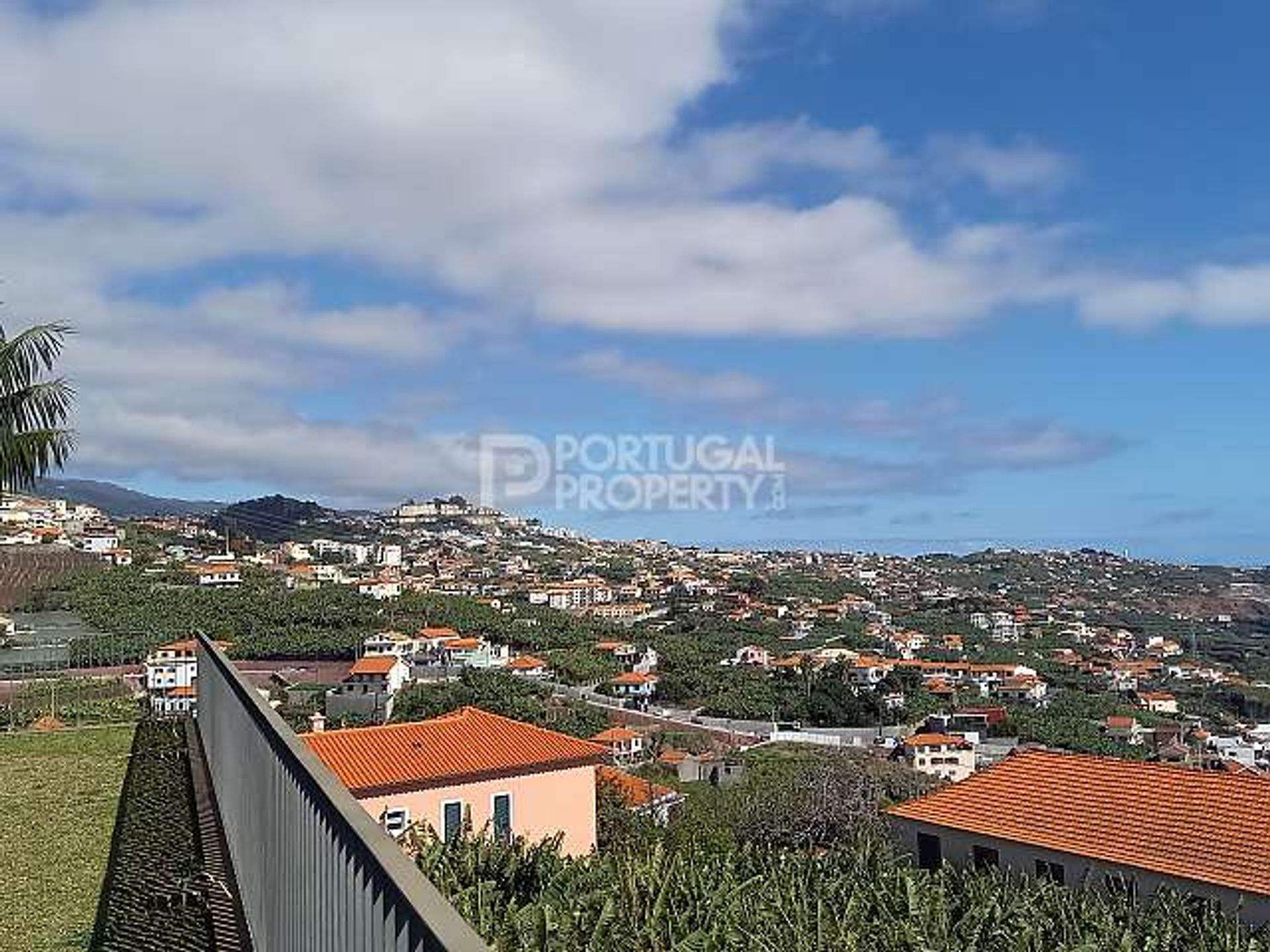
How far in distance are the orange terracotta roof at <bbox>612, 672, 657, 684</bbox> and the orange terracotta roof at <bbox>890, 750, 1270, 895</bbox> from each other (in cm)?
3888

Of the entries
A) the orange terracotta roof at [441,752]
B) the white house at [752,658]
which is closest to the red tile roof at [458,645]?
the white house at [752,658]

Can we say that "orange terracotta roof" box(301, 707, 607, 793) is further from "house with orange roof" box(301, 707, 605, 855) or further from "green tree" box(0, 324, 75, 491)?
"green tree" box(0, 324, 75, 491)

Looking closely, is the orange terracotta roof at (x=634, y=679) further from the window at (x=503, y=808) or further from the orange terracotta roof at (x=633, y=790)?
the window at (x=503, y=808)

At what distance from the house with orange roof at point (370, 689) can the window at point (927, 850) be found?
2010 cm

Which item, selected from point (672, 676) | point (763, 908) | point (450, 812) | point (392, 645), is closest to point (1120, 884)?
point (450, 812)

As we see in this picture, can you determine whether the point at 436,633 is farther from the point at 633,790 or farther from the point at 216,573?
the point at 633,790

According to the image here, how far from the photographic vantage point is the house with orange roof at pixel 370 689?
3894 centimetres

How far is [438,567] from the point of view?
4267 inches

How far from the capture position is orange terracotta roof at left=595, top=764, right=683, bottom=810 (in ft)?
86.3

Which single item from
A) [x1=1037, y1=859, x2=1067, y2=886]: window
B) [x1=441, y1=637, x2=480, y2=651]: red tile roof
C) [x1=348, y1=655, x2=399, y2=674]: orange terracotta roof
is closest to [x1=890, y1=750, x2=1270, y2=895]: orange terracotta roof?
[x1=1037, y1=859, x2=1067, y2=886]: window

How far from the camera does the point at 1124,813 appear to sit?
18.6 metres

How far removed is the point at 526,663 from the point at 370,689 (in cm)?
1770

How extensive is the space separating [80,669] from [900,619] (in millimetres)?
88927

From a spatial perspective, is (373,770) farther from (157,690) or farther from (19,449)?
(19,449)
